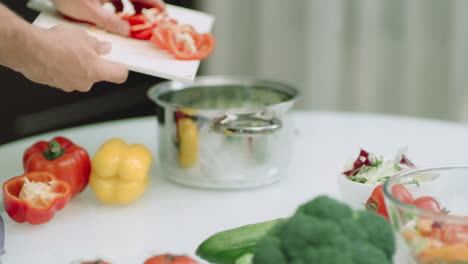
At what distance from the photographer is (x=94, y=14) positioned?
4.64ft

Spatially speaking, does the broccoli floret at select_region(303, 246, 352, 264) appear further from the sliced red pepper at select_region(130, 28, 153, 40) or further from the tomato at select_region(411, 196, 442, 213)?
the sliced red pepper at select_region(130, 28, 153, 40)

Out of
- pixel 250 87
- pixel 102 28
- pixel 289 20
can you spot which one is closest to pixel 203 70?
pixel 289 20

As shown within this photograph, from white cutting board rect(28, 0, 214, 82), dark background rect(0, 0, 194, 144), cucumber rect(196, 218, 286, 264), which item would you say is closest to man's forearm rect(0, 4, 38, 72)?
white cutting board rect(28, 0, 214, 82)

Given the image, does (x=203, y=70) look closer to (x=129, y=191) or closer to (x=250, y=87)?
(x=250, y=87)

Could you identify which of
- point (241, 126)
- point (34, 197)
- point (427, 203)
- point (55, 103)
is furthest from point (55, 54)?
point (55, 103)

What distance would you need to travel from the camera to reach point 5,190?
4.17 ft

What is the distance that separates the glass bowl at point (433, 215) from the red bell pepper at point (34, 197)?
67 centimetres

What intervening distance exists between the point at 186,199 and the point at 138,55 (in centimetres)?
34

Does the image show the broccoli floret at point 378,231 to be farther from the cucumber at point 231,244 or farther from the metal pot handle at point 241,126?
the metal pot handle at point 241,126

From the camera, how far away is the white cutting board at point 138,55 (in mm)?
1297

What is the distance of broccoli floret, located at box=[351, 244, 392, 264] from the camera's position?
83 centimetres

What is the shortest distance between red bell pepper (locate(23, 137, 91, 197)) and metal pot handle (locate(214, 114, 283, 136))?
1.01 ft

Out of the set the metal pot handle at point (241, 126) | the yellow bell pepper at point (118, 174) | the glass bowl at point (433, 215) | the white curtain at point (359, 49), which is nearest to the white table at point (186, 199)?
the yellow bell pepper at point (118, 174)

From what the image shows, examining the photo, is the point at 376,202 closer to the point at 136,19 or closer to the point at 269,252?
the point at 269,252
